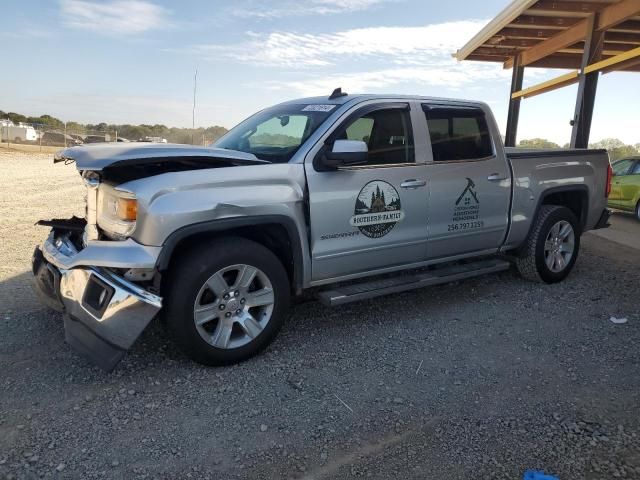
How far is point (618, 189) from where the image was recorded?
1171 cm

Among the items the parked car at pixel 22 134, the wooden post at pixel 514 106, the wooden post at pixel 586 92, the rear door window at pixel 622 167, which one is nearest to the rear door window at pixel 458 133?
the wooden post at pixel 586 92

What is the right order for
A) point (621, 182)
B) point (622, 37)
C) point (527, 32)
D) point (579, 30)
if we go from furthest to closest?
point (622, 37) → point (527, 32) → point (579, 30) → point (621, 182)

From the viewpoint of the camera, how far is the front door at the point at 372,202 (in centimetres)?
384

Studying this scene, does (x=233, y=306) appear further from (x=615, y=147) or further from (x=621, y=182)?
(x=615, y=147)

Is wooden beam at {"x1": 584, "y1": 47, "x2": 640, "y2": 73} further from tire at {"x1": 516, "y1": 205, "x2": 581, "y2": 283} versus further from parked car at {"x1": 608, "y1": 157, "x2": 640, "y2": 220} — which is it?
tire at {"x1": 516, "y1": 205, "x2": 581, "y2": 283}

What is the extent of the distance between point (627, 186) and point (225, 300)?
36.7ft

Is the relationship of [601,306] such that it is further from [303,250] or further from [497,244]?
[303,250]

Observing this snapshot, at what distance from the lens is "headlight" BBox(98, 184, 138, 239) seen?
317 cm

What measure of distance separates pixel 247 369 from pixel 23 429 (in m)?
1.36

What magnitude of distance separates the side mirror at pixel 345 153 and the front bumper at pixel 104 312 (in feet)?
5.13

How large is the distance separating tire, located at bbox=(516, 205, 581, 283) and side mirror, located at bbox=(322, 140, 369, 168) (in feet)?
8.76

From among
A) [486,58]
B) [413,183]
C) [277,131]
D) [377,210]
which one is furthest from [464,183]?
[486,58]

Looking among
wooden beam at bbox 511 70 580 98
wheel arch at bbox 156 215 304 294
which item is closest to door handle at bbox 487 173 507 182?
wheel arch at bbox 156 215 304 294

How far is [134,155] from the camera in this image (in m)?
3.17
